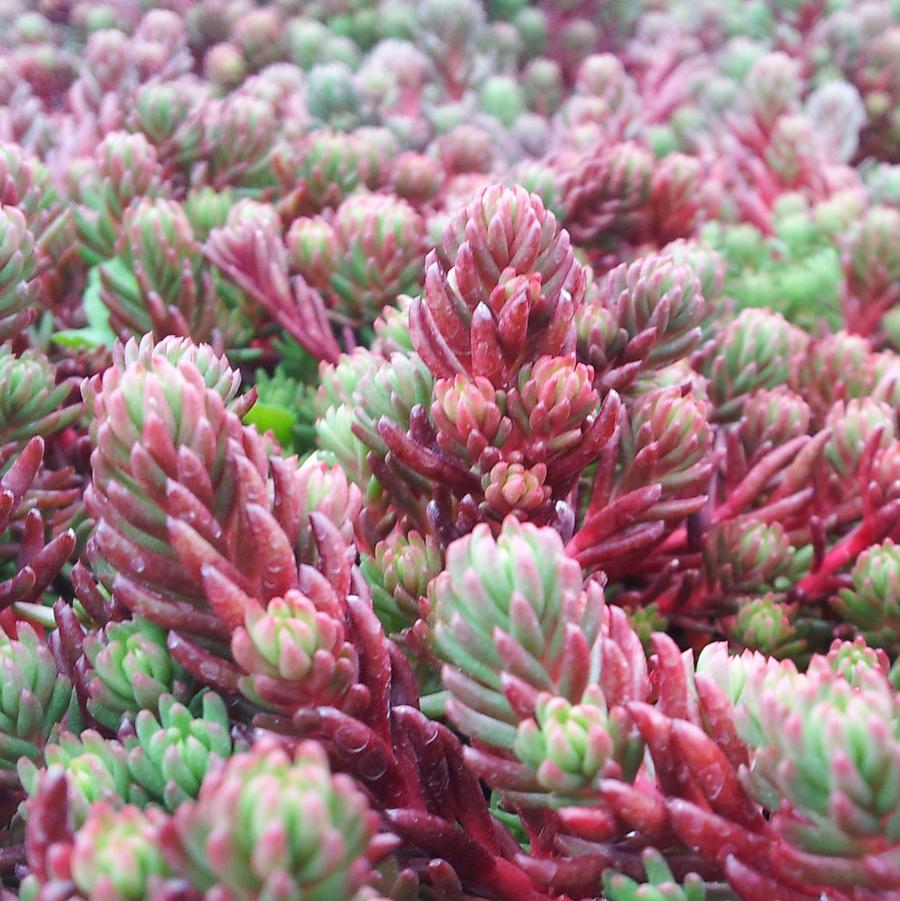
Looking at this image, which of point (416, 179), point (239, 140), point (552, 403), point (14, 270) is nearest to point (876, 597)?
point (552, 403)

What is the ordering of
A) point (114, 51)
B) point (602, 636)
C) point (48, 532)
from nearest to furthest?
point (602, 636) < point (48, 532) < point (114, 51)

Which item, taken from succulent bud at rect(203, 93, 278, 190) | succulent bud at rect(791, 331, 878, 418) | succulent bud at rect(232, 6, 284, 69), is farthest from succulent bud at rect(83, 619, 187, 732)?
succulent bud at rect(232, 6, 284, 69)

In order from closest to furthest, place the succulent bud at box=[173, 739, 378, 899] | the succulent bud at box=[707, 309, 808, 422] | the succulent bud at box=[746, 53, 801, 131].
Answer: the succulent bud at box=[173, 739, 378, 899] < the succulent bud at box=[707, 309, 808, 422] < the succulent bud at box=[746, 53, 801, 131]

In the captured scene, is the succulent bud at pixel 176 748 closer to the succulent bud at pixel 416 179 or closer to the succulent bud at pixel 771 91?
the succulent bud at pixel 416 179

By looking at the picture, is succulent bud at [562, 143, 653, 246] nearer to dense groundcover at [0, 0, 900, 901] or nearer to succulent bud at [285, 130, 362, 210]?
dense groundcover at [0, 0, 900, 901]

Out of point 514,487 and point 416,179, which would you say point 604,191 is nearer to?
point 416,179

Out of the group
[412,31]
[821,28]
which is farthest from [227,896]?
[821,28]

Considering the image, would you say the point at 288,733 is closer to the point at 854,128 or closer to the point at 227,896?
the point at 227,896

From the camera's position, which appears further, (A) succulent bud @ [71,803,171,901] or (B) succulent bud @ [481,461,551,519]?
(B) succulent bud @ [481,461,551,519]
